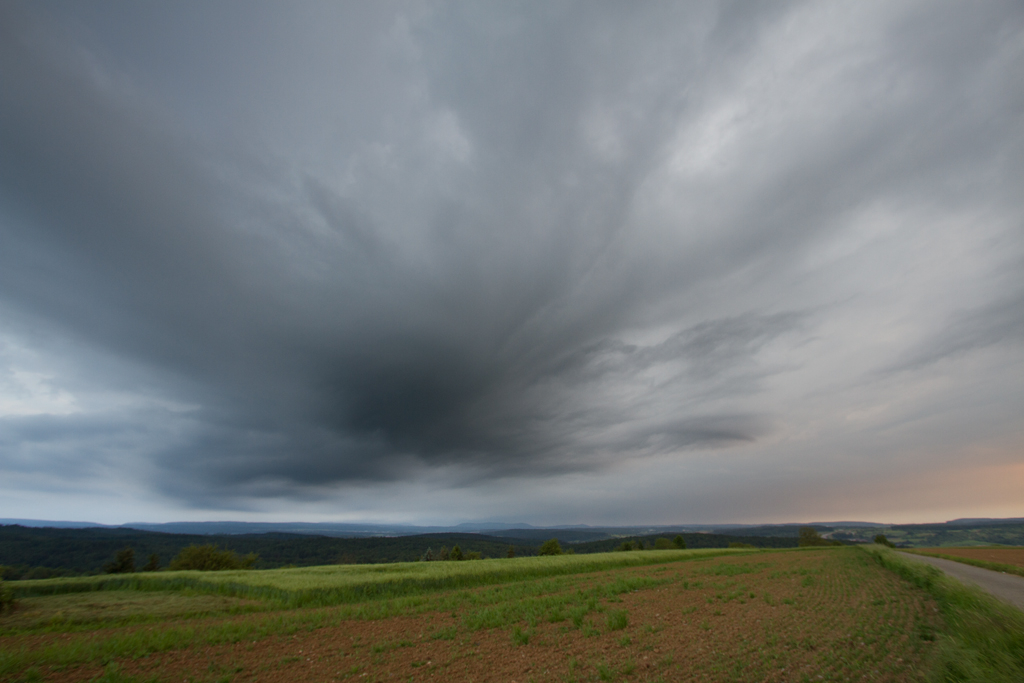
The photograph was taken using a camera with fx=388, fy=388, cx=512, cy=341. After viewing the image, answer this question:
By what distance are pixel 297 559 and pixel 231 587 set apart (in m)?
137

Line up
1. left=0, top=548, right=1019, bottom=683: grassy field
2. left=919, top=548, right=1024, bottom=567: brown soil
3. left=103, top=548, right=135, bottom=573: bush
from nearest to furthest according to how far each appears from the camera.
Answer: left=0, top=548, right=1019, bottom=683: grassy field
left=919, top=548, right=1024, bottom=567: brown soil
left=103, top=548, right=135, bottom=573: bush

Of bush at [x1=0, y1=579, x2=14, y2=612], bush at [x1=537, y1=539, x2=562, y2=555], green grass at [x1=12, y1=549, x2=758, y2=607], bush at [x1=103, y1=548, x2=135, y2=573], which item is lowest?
bush at [x1=537, y1=539, x2=562, y2=555]

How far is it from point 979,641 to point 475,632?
587 inches

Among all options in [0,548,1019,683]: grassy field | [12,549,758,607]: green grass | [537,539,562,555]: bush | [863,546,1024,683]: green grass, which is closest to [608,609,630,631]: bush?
[0,548,1019,683]: grassy field

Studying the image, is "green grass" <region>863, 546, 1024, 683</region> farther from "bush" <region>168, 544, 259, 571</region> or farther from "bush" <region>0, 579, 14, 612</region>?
"bush" <region>168, 544, 259, 571</region>

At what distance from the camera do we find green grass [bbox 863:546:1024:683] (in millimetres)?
8414

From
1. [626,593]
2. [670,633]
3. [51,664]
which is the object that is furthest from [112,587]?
[670,633]

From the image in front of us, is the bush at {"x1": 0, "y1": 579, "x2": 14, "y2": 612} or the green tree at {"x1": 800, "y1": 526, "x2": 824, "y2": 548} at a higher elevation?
the bush at {"x1": 0, "y1": 579, "x2": 14, "y2": 612}

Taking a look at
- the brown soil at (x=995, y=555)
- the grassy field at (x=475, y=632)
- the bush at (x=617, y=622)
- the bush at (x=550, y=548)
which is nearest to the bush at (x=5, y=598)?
the grassy field at (x=475, y=632)

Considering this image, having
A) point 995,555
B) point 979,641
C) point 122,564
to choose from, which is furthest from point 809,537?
point 122,564

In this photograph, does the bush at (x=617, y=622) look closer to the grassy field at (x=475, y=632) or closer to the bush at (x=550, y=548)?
the grassy field at (x=475, y=632)

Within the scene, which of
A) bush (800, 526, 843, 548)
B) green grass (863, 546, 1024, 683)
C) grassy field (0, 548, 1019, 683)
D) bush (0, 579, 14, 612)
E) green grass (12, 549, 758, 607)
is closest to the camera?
green grass (863, 546, 1024, 683)

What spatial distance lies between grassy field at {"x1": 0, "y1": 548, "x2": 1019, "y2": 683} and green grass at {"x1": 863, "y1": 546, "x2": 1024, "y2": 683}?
18.5 inches

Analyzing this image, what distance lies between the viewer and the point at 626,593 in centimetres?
2281
